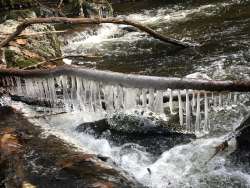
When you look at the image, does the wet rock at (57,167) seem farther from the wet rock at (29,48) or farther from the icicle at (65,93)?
the wet rock at (29,48)

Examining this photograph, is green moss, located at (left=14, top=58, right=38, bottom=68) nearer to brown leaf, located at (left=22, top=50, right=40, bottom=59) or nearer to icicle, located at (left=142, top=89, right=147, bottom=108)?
brown leaf, located at (left=22, top=50, right=40, bottom=59)

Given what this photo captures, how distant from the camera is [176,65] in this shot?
10125mm

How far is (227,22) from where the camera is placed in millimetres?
13414

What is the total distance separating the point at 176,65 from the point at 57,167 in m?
5.58

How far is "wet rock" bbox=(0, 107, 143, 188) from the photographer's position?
4664 millimetres

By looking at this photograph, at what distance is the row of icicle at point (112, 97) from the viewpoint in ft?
17.5

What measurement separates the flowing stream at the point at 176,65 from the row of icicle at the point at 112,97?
126mm

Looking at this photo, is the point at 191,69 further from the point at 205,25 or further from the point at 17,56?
the point at 205,25

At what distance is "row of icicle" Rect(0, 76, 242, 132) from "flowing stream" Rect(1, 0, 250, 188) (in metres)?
0.13

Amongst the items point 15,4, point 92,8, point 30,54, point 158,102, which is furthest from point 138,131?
point 92,8

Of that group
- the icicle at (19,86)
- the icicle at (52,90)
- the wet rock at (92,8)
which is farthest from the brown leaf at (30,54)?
the wet rock at (92,8)

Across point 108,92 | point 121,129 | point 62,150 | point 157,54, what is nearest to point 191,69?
point 157,54

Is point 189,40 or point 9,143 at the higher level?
point 189,40

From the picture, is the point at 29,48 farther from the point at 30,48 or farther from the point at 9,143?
the point at 9,143
